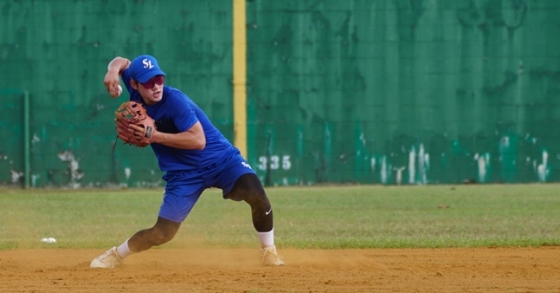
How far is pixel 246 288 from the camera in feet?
23.9

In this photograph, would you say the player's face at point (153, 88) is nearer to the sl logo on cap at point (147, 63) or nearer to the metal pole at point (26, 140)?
the sl logo on cap at point (147, 63)

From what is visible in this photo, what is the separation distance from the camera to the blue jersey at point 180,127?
27.1 ft

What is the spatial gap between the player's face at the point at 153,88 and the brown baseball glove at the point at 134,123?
157 millimetres

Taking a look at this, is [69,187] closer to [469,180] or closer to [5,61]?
[5,61]

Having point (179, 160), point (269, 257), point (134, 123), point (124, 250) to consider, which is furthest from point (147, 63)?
point (269, 257)

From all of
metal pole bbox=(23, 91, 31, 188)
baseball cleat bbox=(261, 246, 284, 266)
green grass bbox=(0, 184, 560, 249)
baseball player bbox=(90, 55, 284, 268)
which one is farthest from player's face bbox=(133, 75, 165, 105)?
metal pole bbox=(23, 91, 31, 188)

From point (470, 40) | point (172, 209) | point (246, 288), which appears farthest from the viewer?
point (470, 40)

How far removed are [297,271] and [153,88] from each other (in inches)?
75.2

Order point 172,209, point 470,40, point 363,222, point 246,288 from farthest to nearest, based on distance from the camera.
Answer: point 470,40, point 363,222, point 172,209, point 246,288

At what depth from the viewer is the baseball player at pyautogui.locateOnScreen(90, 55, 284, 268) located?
8.17m

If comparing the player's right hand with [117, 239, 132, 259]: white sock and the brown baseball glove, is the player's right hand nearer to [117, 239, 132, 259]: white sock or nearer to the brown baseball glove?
the brown baseball glove

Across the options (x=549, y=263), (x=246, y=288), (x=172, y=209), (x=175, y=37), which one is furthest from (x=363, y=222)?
(x=175, y=37)

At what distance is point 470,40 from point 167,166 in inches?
525

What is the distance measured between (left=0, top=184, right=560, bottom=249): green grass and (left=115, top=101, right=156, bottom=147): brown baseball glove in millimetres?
3272
